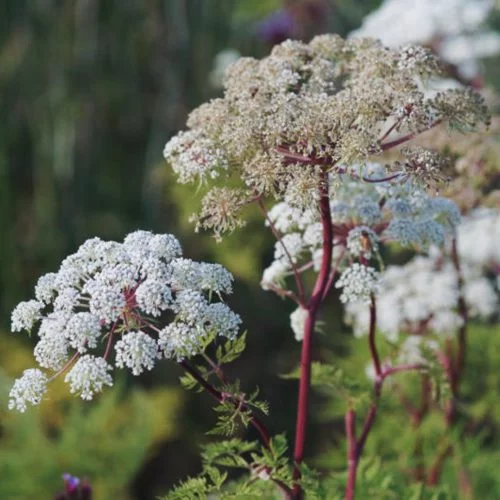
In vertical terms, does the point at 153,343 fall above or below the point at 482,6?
below

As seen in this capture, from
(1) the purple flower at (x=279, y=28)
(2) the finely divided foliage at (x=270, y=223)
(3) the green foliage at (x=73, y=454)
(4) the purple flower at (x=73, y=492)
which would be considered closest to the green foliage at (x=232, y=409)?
(2) the finely divided foliage at (x=270, y=223)

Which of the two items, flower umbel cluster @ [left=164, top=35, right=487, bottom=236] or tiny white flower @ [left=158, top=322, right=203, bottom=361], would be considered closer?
tiny white flower @ [left=158, top=322, right=203, bottom=361]

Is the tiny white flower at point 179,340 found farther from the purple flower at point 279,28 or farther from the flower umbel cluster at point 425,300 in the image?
the purple flower at point 279,28

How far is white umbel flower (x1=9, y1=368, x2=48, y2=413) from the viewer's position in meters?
1.43

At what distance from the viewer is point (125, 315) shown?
1.47 meters

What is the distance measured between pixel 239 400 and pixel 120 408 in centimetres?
354

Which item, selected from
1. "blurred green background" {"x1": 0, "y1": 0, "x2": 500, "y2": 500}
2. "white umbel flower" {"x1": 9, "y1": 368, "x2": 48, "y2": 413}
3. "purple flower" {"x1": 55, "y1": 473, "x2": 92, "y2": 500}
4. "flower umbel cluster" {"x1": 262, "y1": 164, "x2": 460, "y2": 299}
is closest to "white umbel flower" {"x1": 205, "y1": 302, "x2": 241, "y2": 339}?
"white umbel flower" {"x1": 9, "y1": 368, "x2": 48, "y2": 413}

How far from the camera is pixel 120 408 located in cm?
493

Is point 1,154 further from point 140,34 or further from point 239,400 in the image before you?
point 239,400

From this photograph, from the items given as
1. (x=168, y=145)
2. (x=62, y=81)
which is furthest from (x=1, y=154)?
(x=168, y=145)

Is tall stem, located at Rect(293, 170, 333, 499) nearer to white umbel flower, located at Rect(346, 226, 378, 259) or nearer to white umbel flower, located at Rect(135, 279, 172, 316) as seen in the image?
white umbel flower, located at Rect(346, 226, 378, 259)

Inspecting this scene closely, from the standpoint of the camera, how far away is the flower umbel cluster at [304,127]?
1.51 meters

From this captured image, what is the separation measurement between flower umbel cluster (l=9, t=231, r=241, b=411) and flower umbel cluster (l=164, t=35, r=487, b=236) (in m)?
0.12

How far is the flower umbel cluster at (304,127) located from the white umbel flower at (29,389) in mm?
366
